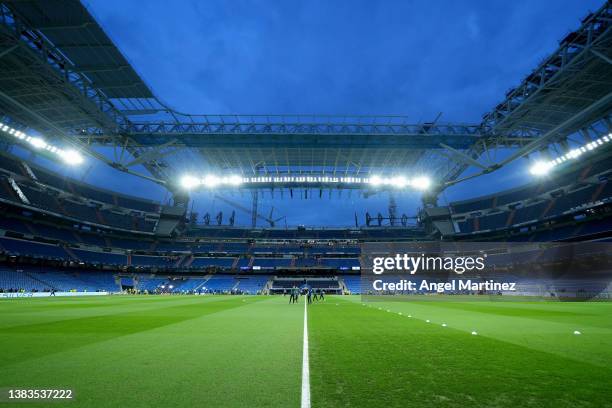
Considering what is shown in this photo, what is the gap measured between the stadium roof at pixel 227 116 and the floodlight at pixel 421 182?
212 cm

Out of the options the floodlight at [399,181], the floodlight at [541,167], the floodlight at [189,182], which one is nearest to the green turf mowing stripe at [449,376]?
the floodlight at [399,181]

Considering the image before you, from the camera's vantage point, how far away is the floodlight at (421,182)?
39.8 metres

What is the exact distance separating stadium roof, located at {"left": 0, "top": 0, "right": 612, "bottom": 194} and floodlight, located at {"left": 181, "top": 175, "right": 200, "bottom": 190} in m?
3.32

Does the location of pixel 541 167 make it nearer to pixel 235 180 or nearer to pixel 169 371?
pixel 235 180

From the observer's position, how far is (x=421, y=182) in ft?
132

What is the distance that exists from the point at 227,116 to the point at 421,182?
86.5 ft

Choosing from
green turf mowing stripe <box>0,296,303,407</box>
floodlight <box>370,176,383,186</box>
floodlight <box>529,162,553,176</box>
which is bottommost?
green turf mowing stripe <box>0,296,303,407</box>

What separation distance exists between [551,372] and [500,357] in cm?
113

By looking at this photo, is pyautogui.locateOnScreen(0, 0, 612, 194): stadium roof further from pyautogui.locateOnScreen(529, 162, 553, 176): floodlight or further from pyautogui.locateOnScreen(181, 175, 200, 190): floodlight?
pyautogui.locateOnScreen(529, 162, 553, 176): floodlight

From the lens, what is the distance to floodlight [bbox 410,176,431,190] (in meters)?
39.8

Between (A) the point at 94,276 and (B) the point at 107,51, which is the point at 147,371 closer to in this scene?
(B) the point at 107,51

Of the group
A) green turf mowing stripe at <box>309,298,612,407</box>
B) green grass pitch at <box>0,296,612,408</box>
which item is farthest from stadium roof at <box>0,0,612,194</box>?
green turf mowing stripe at <box>309,298,612,407</box>

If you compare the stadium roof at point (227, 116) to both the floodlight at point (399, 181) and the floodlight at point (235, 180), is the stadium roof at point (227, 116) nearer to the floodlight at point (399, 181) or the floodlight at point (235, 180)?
the floodlight at point (399, 181)

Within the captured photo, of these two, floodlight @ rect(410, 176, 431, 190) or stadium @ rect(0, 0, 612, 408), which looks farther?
floodlight @ rect(410, 176, 431, 190)
